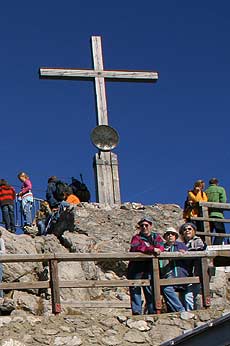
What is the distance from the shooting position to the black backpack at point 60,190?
22219mm

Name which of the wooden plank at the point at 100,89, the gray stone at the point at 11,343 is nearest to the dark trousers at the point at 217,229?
the wooden plank at the point at 100,89

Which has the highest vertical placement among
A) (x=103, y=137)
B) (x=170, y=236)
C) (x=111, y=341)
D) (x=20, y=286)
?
(x=103, y=137)

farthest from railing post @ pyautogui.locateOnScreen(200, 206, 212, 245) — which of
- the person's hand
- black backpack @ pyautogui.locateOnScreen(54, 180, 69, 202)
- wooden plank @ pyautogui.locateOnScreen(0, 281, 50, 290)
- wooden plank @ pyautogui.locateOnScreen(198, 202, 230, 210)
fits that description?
wooden plank @ pyautogui.locateOnScreen(0, 281, 50, 290)

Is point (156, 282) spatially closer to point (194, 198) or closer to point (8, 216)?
point (194, 198)

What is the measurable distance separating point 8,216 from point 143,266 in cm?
817

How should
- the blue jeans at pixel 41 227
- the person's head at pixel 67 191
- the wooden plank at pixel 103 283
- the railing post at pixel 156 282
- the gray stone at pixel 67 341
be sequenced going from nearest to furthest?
the gray stone at pixel 67 341
the wooden plank at pixel 103 283
the railing post at pixel 156 282
the blue jeans at pixel 41 227
the person's head at pixel 67 191

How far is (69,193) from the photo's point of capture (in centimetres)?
2256

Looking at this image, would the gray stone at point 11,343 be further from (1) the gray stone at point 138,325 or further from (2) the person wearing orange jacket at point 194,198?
(2) the person wearing orange jacket at point 194,198

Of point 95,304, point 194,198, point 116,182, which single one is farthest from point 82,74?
point 95,304

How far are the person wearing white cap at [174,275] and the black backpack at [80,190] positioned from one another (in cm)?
860

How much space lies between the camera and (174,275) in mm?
14281

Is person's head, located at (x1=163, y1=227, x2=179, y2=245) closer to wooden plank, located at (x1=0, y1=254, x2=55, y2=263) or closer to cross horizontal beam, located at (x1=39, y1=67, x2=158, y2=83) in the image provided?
wooden plank, located at (x1=0, y1=254, x2=55, y2=263)

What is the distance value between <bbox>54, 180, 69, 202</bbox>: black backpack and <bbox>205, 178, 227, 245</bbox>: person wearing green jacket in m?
3.38

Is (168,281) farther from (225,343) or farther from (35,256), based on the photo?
(225,343)
